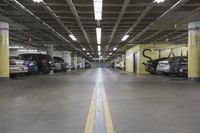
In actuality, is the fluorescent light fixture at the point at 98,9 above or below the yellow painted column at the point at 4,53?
above

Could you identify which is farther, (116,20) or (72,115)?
(116,20)

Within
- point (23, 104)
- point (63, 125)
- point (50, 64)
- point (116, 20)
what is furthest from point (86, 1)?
point (50, 64)

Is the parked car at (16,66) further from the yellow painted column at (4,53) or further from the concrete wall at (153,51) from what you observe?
the concrete wall at (153,51)

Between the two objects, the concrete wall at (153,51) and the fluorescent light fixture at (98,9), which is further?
the concrete wall at (153,51)

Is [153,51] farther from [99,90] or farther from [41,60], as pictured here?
[99,90]

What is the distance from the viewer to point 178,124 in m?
5.36

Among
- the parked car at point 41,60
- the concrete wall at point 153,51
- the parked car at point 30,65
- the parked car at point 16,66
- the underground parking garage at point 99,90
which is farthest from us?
the concrete wall at point 153,51

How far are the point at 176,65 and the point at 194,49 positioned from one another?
443 centimetres

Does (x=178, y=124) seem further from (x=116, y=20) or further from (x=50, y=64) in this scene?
(x=50, y=64)

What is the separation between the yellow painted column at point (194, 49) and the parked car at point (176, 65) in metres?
3.49

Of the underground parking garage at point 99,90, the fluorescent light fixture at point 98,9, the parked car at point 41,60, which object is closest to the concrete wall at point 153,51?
the underground parking garage at point 99,90

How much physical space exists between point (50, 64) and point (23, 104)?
1963 cm

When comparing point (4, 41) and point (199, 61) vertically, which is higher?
point (4, 41)

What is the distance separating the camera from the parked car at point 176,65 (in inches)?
883
